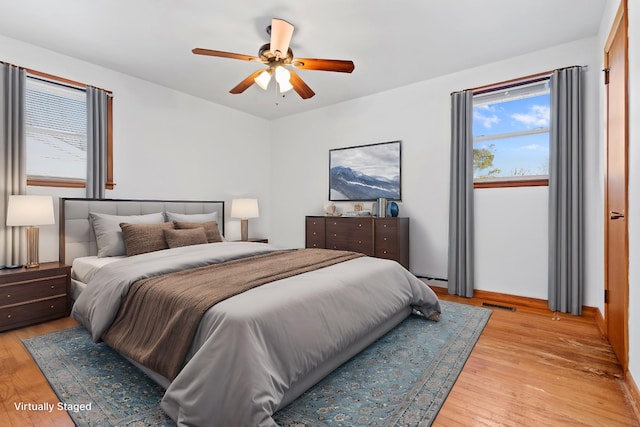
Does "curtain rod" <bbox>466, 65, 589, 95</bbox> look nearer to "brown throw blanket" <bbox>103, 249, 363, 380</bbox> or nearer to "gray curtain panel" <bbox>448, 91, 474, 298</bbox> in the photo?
"gray curtain panel" <bbox>448, 91, 474, 298</bbox>

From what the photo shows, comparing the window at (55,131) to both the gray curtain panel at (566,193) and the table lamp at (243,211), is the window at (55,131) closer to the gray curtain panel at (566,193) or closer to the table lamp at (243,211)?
the table lamp at (243,211)

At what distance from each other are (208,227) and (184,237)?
49 centimetres

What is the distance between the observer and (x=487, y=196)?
377 centimetres

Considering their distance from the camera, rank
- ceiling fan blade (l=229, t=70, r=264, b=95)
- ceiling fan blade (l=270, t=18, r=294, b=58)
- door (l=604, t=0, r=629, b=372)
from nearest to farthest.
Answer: door (l=604, t=0, r=629, b=372), ceiling fan blade (l=270, t=18, r=294, b=58), ceiling fan blade (l=229, t=70, r=264, b=95)

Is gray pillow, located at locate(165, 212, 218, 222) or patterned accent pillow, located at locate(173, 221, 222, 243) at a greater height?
gray pillow, located at locate(165, 212, 218, 222)

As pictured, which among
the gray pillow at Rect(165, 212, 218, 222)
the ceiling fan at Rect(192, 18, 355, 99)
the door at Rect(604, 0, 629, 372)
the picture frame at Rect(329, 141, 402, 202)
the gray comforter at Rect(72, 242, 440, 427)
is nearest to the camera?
the gray comforter at Rect(72, 242, 440, 427)

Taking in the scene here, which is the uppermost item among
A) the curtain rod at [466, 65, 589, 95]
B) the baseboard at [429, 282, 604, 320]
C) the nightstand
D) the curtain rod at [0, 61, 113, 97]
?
the curtain rod at [466, 65, 589, 95]

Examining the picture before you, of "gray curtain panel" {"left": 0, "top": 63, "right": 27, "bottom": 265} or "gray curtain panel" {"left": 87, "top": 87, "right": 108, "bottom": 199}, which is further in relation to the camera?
"gray curtain panel" {"left": 87, "top": 87, "right": 108, "bottom": 199}

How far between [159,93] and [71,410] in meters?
3.78

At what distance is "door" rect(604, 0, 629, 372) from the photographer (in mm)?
2076

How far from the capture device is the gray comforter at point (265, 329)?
55.2 inches

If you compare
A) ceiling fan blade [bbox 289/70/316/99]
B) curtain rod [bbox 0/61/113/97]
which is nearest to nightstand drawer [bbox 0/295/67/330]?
curtain rod [bbox 0/61/113/97]

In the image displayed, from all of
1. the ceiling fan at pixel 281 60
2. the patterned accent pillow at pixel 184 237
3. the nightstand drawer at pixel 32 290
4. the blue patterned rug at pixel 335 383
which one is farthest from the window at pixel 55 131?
the ceiling fan at pixel 281 60

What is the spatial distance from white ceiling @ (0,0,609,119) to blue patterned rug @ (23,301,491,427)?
2691 mm
